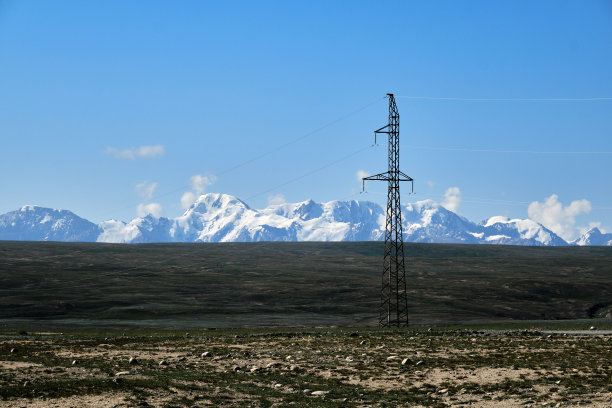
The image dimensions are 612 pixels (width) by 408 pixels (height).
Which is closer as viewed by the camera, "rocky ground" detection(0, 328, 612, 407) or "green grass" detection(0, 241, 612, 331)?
"rocky ground" detection(0, 328, 612, 407)

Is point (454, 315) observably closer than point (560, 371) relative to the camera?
No

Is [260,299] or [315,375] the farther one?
[260,299]

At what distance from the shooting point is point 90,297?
132 meters

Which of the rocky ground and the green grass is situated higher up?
the rocky ground

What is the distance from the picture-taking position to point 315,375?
29609mm

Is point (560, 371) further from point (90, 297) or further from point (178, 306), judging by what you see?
point (90, 297)

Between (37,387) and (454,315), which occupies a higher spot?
(37,387)

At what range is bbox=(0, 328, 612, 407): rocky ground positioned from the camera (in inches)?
907

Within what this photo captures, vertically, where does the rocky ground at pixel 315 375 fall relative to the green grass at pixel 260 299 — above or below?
A: above

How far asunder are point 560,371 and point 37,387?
69.8 ft

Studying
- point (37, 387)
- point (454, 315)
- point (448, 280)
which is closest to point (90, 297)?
point (454, 315)

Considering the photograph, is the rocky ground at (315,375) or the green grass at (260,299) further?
the green grass at (260,299)

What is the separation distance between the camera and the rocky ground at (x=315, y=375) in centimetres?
2305

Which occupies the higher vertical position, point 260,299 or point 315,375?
point 315,375
